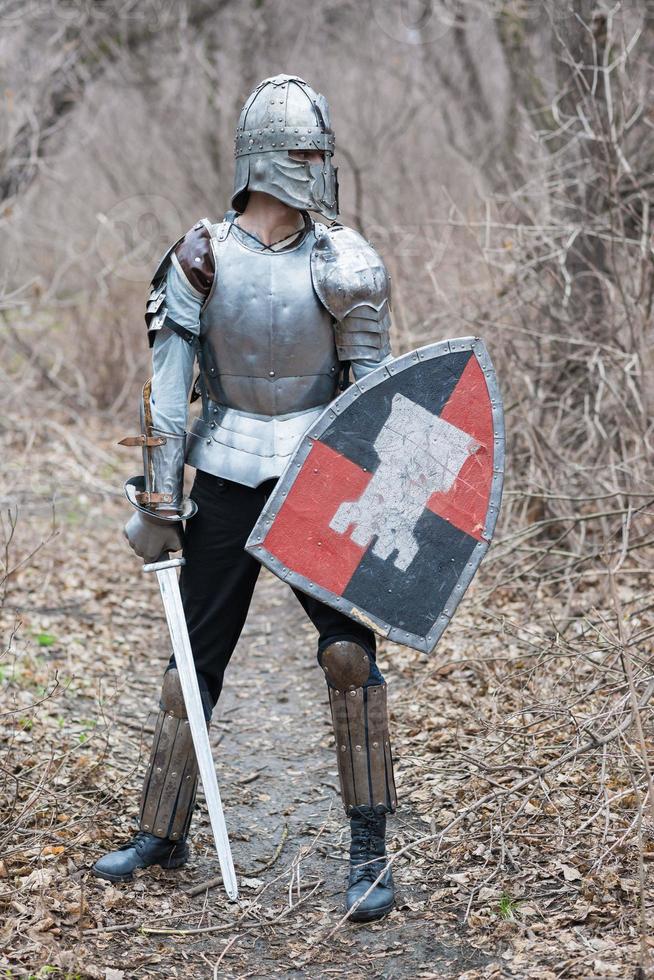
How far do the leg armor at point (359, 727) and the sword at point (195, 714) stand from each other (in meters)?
0.31

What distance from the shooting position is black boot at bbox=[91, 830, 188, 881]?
2.94 meters

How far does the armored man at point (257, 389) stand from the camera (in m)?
2.80

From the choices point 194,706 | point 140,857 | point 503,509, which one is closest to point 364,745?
point 194,706

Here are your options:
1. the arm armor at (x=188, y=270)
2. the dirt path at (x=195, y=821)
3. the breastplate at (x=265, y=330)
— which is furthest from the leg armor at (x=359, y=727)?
the arm armor at (x=188, y=270)

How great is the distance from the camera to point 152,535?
2855mm

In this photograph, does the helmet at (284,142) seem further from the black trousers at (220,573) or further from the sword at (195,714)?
the sword at (195,714)

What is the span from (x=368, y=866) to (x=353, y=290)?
142cm

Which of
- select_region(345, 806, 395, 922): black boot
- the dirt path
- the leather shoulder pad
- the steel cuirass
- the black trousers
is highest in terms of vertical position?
the leather shoulder pad

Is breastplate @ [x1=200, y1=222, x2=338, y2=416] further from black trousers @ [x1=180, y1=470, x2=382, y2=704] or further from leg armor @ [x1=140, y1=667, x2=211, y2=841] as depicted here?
leg armor @ [x1=140, y1=667, x2=211, y2=841]

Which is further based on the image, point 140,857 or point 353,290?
point 140,857

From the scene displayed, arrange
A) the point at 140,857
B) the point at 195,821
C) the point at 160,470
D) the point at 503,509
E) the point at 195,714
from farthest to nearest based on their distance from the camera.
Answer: the point at 503,509 → the point at 195,821 → the point at 140,857 → the point at 160,470 → the point at 195,714

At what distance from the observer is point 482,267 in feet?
20.4

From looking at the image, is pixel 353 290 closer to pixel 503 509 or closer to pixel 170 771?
pixel 170 771

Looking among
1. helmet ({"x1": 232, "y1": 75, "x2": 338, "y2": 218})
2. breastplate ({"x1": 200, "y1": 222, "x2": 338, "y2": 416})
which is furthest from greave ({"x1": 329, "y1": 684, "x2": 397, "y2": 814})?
helmet ({"x1": 232, "y1": 75, "x2": 338, "y2": 218})
